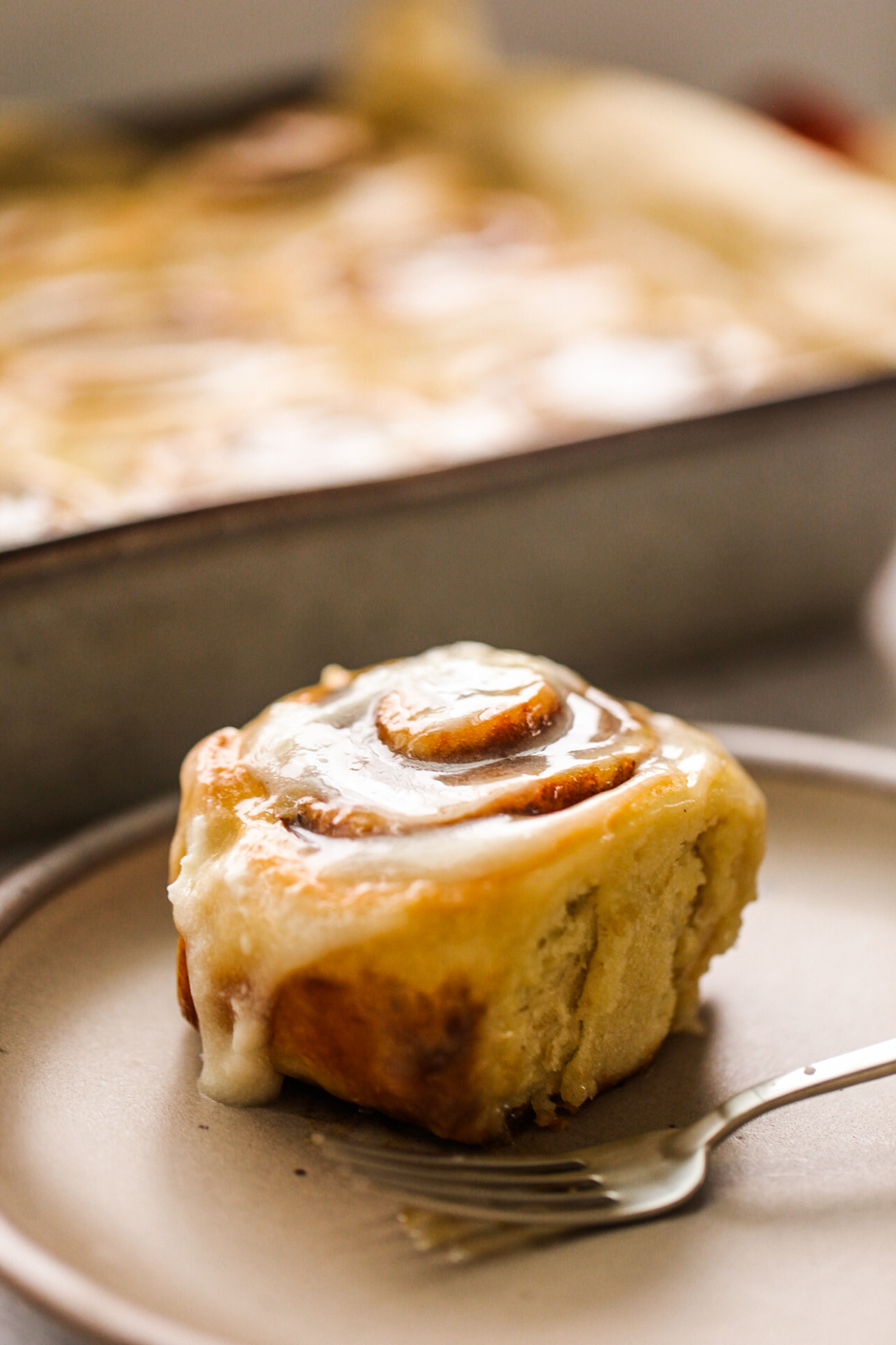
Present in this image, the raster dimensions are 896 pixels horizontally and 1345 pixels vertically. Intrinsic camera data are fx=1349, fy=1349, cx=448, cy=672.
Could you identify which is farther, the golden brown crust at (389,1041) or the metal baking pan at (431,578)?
the metal baking pan at (431,578)

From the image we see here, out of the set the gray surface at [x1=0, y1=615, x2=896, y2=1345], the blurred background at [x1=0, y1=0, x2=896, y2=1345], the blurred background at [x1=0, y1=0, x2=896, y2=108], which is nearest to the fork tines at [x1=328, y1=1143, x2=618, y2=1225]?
the blurred background at [x1=0, y1=0, x2=896, y2=1345]

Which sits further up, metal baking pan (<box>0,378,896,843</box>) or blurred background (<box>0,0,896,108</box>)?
blurred background (<box>0,0,896,108</box>)

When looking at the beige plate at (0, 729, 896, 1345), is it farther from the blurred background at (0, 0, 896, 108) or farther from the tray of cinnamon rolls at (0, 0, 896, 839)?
the blurred background at (0, 0, 896, 108)

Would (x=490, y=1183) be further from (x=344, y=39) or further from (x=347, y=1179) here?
(x=344, y=39)

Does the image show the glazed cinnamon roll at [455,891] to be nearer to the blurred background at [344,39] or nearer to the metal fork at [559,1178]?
the metal fork at [559,1178]

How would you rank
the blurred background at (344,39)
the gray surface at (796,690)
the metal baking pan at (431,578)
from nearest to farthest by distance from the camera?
→ the metal baking pan at (431,578) → the gray surface at (796,690) → the blurred background at (344,39)

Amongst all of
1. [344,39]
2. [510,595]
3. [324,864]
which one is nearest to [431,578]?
[510,595]

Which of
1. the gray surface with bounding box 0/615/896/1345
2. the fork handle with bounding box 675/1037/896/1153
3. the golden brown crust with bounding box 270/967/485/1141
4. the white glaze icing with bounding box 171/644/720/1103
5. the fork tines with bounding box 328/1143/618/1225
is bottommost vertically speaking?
the gray surface with bounding box 0/615/896/1345

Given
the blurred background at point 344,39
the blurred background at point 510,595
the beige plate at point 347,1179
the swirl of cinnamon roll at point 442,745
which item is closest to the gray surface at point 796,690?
the blurred background at point 510,595
